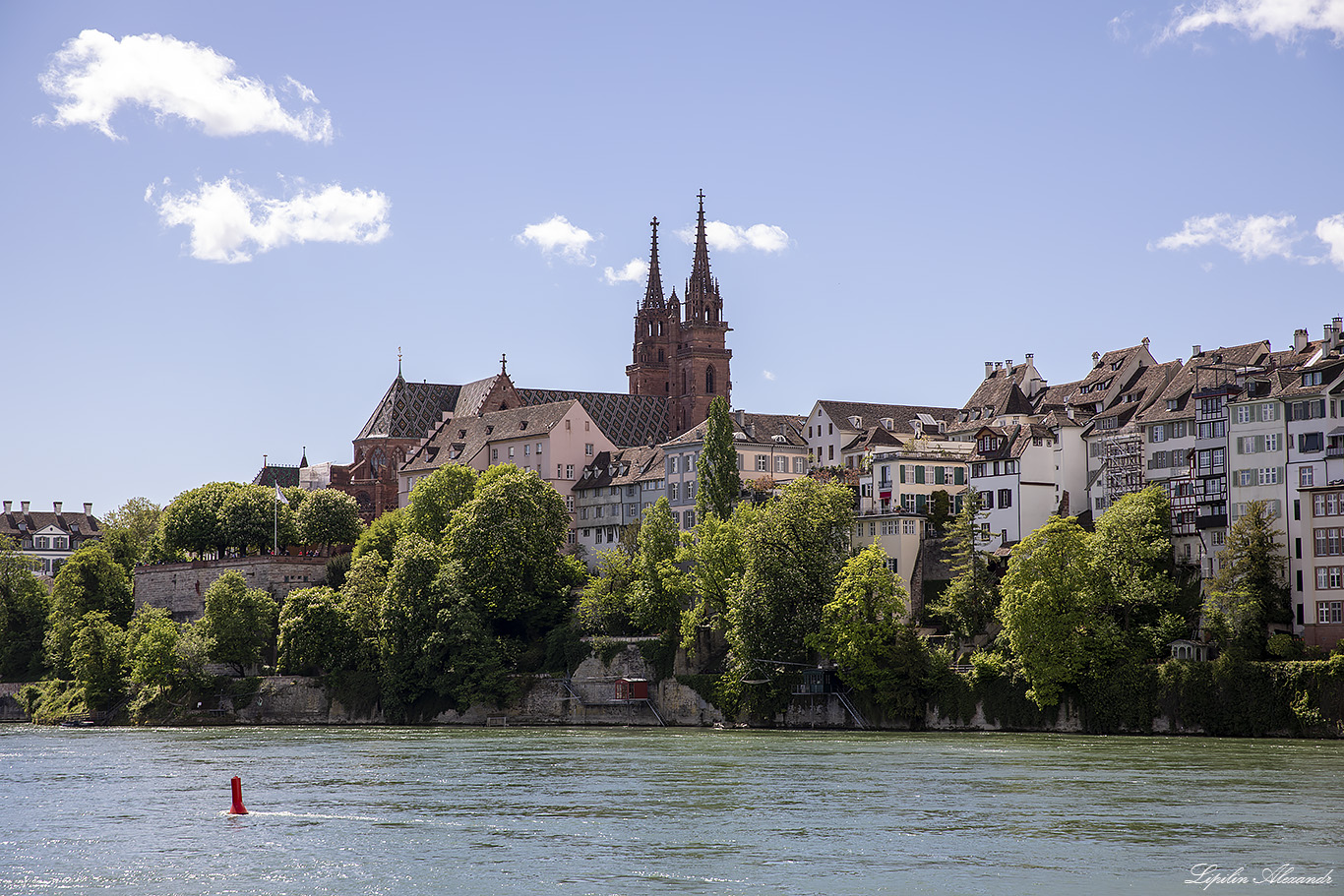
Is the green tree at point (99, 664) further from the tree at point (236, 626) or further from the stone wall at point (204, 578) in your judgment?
the stone wall at point (204, 578)

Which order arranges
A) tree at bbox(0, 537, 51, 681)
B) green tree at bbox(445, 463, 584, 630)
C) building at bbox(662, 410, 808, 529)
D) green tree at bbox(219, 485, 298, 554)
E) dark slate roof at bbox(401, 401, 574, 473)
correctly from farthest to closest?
dark slate roof at bbox(401, 401, 574, 473) → tree at bbox(0, 537, 51, 681) → green tree at bbox(219, 485, 298, 554) → building at bbox(662, 410, 808, 529) → green tree at bbox(445, 463, 584, 630)

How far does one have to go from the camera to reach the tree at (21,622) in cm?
13050

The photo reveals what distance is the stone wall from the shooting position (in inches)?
4943

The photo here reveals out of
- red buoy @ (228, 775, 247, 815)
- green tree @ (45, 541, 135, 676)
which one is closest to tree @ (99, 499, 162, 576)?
green tree @ (45, 541, 135, 676)

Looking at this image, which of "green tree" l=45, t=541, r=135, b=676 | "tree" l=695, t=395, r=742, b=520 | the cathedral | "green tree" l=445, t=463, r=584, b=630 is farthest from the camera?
the cathedral

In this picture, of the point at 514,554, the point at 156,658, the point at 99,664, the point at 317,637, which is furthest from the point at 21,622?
the point at 514,554

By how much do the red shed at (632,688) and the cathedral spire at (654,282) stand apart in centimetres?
8017

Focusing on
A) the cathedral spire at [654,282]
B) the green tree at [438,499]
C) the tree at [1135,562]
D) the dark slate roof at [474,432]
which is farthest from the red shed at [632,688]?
the cathedral spire at [654,282]

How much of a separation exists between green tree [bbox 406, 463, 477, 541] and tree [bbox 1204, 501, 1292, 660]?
58289mm

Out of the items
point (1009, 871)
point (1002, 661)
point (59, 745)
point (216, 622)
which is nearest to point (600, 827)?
point (1009, 871)

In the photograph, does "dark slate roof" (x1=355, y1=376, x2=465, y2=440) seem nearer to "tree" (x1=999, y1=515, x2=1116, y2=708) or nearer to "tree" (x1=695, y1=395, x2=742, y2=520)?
"tree" (x1=695, y1=395, x2=742, y2=520)

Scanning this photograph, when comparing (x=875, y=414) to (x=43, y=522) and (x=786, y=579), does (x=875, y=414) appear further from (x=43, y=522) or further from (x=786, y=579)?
(x=43, y=522)

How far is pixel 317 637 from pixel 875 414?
145ft

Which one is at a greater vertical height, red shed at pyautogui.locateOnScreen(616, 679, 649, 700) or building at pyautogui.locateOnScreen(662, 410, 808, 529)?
building at pyautogui.locateOnScreen(662, 410, 808, 529)
